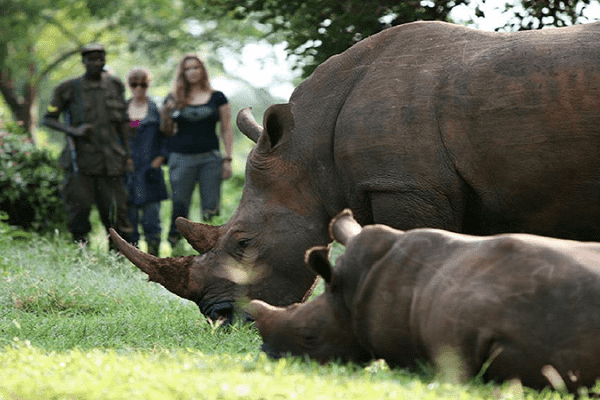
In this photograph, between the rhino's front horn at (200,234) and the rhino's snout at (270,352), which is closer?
the rhino's snout at (270,352)

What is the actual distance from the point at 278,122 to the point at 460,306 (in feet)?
9.12

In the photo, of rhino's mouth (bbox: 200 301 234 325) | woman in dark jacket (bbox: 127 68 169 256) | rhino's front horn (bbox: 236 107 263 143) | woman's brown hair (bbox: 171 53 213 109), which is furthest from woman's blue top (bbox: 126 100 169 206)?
rhino's mouth (bbox: 200 301 234 325)

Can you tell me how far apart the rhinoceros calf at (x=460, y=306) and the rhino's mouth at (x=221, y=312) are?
Answer: 5.34 feet

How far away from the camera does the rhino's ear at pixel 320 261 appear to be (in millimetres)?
5156

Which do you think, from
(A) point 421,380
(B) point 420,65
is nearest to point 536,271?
(A) point 421,380

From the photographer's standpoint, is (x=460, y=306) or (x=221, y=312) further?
(x=221, y=312)

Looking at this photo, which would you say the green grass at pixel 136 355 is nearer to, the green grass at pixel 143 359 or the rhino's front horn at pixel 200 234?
the green grass at pixel 143 359

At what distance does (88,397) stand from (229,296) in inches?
115

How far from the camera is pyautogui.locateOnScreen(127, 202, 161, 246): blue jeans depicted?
12.9 metres

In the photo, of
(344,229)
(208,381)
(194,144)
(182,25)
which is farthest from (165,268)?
(182,25)

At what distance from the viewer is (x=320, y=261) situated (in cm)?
518

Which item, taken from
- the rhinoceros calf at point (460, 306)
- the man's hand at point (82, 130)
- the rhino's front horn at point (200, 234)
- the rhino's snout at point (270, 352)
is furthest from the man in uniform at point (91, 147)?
the rhinoceros calf at point (460, 306)

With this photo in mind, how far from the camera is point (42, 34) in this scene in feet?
92.7

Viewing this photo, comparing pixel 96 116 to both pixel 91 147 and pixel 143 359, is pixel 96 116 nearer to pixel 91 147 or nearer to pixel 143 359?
pixel 91 147
